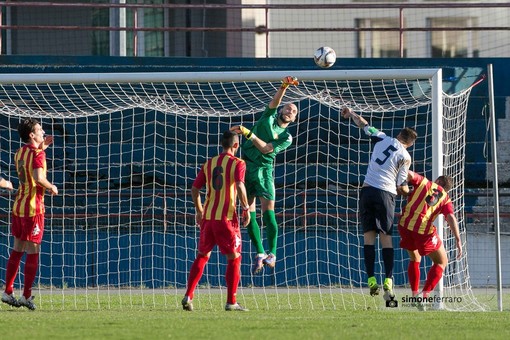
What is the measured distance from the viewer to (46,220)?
15.9 metres

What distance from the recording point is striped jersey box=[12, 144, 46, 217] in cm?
1145

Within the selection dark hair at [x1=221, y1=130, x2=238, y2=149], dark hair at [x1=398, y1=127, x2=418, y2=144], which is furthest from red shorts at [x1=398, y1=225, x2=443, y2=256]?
dark hair at [x1=221, y1=130, x2=238, y2=149]

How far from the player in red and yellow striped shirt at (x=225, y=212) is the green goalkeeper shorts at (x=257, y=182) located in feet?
2.61

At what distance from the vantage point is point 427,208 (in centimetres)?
1191

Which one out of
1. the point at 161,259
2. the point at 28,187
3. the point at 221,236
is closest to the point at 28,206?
the point at 28,187

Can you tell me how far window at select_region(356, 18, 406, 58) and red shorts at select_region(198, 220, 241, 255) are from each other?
1269 centimetres

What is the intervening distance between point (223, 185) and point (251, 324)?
2046 mm

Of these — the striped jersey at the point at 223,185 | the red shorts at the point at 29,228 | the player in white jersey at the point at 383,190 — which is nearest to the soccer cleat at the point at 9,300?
the red shorts at the point at 29,228

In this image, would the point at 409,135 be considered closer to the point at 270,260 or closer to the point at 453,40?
the point at 270,260

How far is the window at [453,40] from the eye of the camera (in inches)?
934

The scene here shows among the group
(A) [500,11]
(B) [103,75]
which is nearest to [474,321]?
(B) [103,75]

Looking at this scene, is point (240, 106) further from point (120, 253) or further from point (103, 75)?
point (103, 75)

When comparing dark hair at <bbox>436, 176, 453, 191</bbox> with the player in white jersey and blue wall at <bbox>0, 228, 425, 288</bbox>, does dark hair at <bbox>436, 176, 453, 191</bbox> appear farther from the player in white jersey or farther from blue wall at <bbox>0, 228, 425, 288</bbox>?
blue wall at <bbox>0, 228, 425, 288</bbox>

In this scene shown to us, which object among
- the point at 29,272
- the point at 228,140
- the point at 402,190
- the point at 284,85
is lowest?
the point at 29,272
